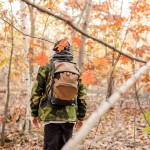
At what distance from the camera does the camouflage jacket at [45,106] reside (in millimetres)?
3330

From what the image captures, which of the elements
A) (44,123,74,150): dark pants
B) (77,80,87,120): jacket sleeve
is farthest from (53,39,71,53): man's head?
(44,123,74,150): dark pants

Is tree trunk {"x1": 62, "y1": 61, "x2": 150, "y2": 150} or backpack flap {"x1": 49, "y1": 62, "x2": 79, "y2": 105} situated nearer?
tree trunk {"x1": 62, "y1": 61, "x2": 150, "y2": 150}

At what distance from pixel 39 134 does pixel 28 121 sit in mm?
493

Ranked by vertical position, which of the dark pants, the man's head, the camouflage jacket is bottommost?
the dark pants

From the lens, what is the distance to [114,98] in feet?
2.66

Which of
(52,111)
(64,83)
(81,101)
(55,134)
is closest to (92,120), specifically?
(64,83)

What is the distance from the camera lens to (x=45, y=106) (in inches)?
132

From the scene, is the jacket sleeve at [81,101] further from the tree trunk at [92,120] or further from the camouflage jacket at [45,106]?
the tree trunk at [92,120]

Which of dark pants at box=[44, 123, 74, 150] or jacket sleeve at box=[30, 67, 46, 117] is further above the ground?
jacket sleeve at box=[30, 67, 46, 117]

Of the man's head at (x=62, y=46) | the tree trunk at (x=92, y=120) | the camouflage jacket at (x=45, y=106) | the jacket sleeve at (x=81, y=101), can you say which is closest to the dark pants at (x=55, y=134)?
the camouflage jacket at (x=45, y=106)

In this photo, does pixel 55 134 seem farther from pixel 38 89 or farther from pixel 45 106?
pixel 38 89

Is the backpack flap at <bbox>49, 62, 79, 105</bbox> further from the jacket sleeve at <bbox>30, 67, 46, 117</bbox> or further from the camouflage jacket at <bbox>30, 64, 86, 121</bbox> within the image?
the jacket sleeve at <bbox>30, 67, 46, 117</bbox>

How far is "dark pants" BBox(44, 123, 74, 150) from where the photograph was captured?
3389mm

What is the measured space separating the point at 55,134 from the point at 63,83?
66 cm
